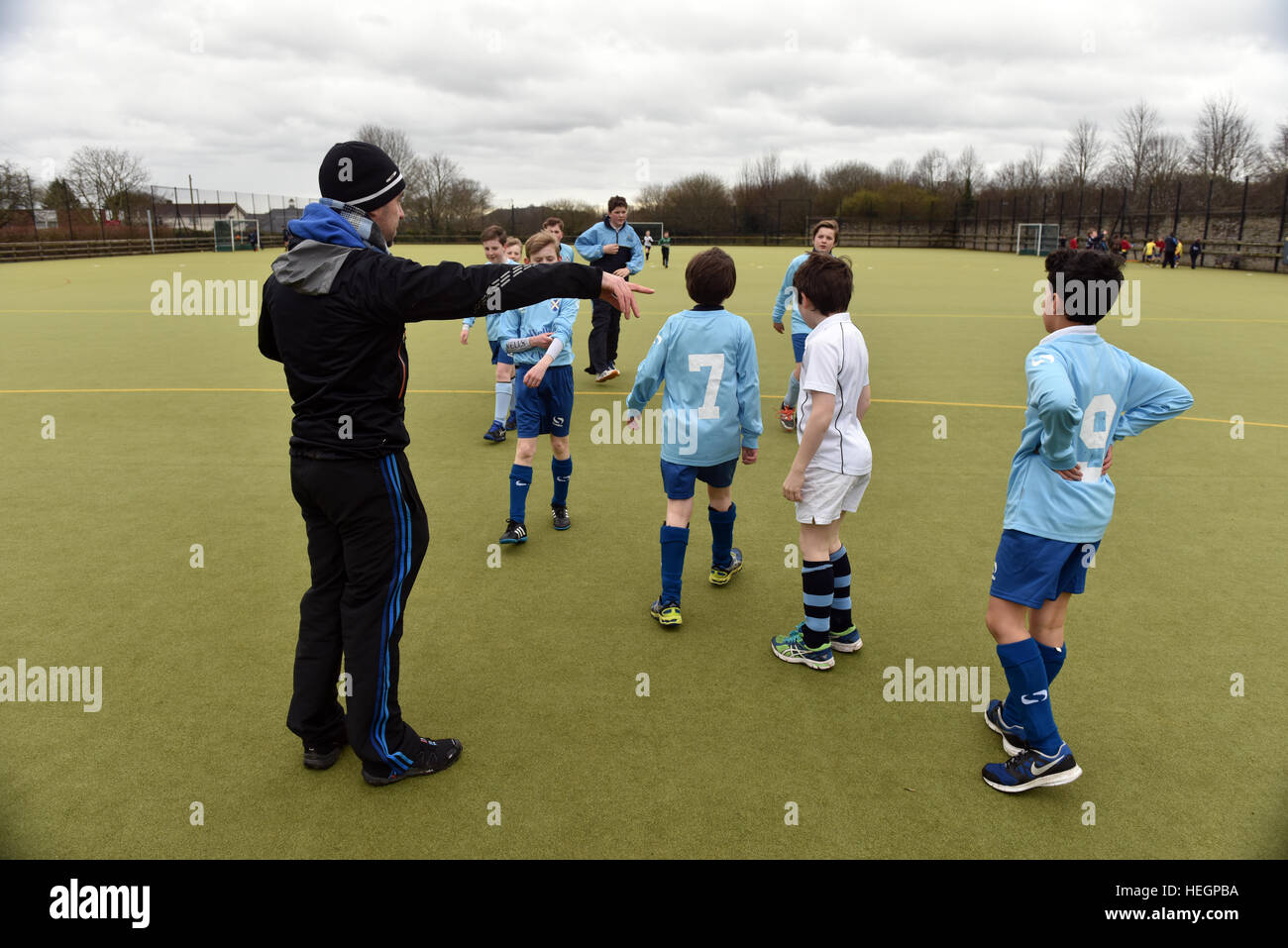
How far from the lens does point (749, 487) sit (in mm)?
7117

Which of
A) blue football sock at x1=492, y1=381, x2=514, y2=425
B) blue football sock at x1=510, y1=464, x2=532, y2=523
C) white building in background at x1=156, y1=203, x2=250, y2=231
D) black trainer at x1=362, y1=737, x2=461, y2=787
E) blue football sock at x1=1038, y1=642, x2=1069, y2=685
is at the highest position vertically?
white building in background at x1=156, y1=203, x2=250, y2=231

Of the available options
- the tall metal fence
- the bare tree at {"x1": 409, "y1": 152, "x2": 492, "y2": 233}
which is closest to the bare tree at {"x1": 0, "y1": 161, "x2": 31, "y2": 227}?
the tall metal fence

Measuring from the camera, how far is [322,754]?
3.51 m

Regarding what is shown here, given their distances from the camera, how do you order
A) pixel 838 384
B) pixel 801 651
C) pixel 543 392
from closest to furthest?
pixel 838 384
pixel 801 651
pixel 543 392

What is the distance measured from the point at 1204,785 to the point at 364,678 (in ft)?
11.3

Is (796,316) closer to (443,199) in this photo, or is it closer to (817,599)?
(817,599)

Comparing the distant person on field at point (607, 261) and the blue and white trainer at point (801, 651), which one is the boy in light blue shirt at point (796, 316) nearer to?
the distant person on field at point (607, 261)

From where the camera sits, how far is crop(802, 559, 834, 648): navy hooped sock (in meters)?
4.12

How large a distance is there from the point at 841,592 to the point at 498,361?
15.0 ft

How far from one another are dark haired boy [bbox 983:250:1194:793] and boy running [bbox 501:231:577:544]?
3.45 meters

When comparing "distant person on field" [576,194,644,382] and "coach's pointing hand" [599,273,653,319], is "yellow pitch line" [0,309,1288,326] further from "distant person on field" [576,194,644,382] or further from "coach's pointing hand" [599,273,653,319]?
"coach's pointing hand" [599,273,653,319]

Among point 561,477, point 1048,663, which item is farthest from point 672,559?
point 1048,663

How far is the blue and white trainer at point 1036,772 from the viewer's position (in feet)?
10.8

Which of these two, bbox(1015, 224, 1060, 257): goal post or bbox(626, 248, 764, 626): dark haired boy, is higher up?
bbox(1015, 224, 1060, 257): goal post
